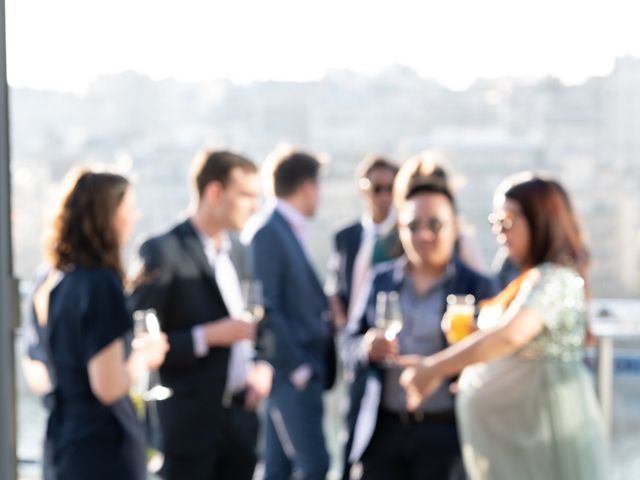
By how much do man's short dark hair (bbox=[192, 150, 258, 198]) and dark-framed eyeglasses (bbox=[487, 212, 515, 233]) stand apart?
0.86 m

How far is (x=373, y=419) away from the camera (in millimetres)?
2709

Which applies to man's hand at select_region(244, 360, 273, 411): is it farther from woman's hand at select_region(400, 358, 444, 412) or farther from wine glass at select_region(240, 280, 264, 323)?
woman's hand at select_region(400, 358, 444, 412)

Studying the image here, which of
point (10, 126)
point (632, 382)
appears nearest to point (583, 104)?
point (632, 382)

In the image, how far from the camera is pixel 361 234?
3.95 m

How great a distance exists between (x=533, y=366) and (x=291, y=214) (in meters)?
1.51

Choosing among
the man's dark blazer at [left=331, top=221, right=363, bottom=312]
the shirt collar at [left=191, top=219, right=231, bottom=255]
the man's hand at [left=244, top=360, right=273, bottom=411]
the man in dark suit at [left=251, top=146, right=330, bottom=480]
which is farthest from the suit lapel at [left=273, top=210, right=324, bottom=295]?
the man's hand at [left=244, top=360, right=273, bottom=411]

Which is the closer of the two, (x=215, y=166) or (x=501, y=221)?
(x=501, y=221)

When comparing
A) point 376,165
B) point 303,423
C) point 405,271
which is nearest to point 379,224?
point 376,165

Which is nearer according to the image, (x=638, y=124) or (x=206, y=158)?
(x=206, y=158)

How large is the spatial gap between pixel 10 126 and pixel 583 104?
57.5 feet

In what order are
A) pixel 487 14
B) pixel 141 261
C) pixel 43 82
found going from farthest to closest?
1. pixel 43 82
2. pixel 487 14
3. pixel 141 261

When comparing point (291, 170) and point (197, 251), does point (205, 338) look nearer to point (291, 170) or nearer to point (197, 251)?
point (197, 251)

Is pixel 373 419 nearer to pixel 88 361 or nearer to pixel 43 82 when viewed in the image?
pixel 88 361

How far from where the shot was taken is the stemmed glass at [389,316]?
265 cm
